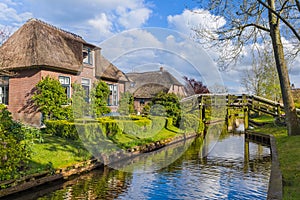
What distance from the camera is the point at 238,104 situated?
65.9 feet

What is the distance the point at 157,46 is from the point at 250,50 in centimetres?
718

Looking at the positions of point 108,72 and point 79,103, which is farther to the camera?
point 108,72

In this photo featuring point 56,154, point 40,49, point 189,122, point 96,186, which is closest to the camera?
point 96,186

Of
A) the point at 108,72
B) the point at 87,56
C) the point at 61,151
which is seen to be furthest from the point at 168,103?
the point at 61,151

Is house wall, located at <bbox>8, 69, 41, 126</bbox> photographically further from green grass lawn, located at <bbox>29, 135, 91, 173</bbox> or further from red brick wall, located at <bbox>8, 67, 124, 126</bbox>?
green grass lawn, located at <bbox>29, 135, 91, 173</bbox>

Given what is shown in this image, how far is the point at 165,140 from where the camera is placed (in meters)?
13.4

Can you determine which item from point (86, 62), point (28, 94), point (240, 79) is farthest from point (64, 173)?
point (240, 79)

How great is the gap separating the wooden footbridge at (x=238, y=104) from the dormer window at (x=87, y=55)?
7.01m

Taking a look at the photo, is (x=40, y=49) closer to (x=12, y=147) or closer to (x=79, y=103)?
(x=79, y=103)

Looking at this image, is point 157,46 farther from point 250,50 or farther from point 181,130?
point 181,130

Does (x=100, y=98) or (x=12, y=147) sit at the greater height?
(x=100, y=98)

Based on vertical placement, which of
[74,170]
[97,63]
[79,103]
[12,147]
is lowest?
[74,170]

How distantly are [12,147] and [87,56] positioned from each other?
11802 mm

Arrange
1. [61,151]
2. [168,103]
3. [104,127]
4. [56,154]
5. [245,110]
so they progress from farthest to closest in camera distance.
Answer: [245,110]
[168,103]
[104,127]
[61,151]
[56,154]
